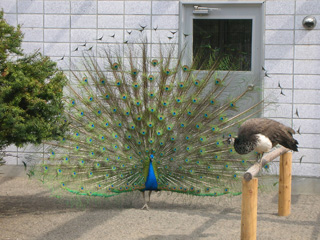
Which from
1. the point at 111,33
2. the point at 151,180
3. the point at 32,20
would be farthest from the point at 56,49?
the point at 151,180

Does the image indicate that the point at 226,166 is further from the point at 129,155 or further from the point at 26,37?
the point at 26,37

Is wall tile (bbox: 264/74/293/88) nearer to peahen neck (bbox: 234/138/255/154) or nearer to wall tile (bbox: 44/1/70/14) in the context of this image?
peahen neck (bbox: 234/138/255/154)

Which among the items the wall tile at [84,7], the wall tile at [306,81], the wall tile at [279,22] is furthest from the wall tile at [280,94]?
the wall tile at [84,7]

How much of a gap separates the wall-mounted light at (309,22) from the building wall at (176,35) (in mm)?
62

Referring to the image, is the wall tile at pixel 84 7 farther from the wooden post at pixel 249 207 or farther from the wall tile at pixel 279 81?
the wooden post at pixel 249 207

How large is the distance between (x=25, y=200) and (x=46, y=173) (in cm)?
79

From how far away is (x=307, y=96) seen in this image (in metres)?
6.86

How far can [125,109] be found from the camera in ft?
18.6

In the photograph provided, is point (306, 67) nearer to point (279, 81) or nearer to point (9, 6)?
point (279, 81)

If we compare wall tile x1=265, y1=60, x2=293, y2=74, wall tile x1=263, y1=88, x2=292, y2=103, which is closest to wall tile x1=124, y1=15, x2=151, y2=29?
wall tile x1=265, y1=60, x2=293, y2=74

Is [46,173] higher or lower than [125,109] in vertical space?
lower

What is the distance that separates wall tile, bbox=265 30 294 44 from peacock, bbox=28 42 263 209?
148cm

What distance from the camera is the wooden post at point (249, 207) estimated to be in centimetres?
383

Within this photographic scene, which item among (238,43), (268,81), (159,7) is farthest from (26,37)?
(268,81)
